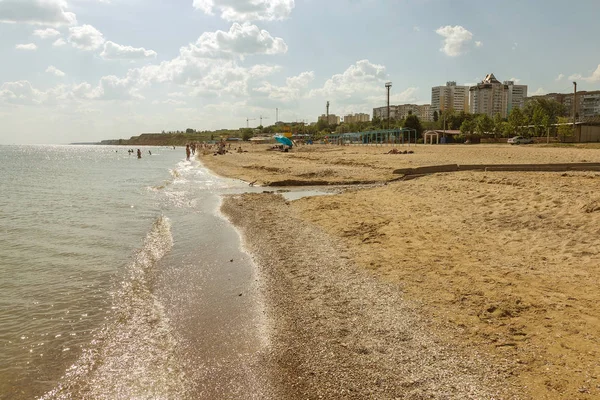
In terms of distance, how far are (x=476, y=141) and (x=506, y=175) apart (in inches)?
2277

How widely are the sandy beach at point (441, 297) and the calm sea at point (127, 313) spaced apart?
73 centimetres

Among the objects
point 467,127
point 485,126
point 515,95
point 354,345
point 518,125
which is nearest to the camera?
point 354,345

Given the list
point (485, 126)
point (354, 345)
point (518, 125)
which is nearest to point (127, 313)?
point (354, 345)

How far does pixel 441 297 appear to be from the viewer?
6227 mm

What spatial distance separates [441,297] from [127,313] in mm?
5186

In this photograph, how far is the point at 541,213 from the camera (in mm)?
10242

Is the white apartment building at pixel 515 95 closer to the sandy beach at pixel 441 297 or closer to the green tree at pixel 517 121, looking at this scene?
the green tree at pixel 517 121

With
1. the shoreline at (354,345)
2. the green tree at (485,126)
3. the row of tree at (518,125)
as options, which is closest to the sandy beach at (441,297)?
the shoreline at (354,345)

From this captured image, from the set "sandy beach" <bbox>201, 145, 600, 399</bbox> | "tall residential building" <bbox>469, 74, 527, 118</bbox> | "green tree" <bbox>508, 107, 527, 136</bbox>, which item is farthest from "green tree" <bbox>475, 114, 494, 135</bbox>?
"tall residential building" <bbox>469, 74, 527, 118</bbox>

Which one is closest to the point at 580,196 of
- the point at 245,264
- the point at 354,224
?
the point at 354,224

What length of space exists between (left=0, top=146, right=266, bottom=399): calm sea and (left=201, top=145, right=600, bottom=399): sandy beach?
0.73 meters

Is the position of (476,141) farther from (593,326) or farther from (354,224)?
(593,326)

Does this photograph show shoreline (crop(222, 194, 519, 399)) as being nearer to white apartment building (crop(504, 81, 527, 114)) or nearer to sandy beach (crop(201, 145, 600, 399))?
sandy beach (crop(201, 145, 600, 399))

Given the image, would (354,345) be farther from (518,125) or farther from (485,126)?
(485,126)
